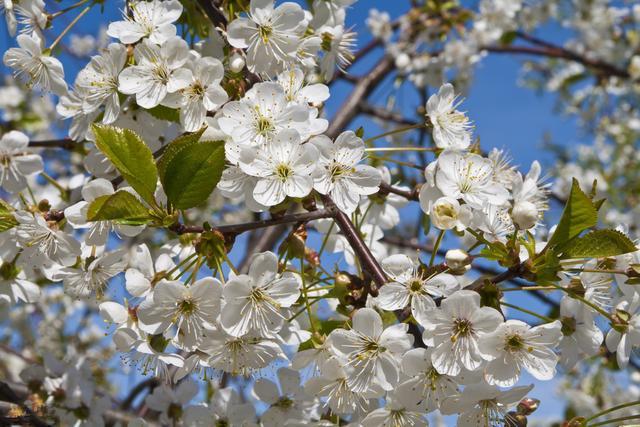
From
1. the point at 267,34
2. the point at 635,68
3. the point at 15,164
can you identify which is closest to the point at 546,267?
the point at 267,34

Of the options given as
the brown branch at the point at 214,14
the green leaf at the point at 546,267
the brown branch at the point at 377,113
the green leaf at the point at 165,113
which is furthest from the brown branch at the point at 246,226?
the brown branch at the point at 377,113

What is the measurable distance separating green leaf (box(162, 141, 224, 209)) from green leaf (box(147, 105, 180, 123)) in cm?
36

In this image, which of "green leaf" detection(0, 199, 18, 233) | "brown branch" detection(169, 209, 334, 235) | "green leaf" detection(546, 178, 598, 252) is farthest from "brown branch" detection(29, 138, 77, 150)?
"green leaf" detection(546, 178, 598, 252)

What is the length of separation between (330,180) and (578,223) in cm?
55

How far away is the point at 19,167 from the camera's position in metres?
1.87

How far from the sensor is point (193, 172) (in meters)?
1.24

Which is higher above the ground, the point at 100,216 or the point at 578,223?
the point at 100,216

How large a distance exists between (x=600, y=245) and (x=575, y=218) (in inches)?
3.1

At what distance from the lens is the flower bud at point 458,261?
129 centimetres

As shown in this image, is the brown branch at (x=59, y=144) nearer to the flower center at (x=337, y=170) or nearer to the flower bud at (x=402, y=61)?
the flower center at (x=337, y=170)

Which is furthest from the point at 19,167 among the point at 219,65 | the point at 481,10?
the point at 481,10

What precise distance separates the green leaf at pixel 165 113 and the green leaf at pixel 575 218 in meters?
0.98

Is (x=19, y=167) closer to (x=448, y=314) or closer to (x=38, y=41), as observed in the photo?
(x=38, y=41)

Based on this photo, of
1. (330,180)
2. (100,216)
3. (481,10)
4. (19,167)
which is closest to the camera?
(100,216)
